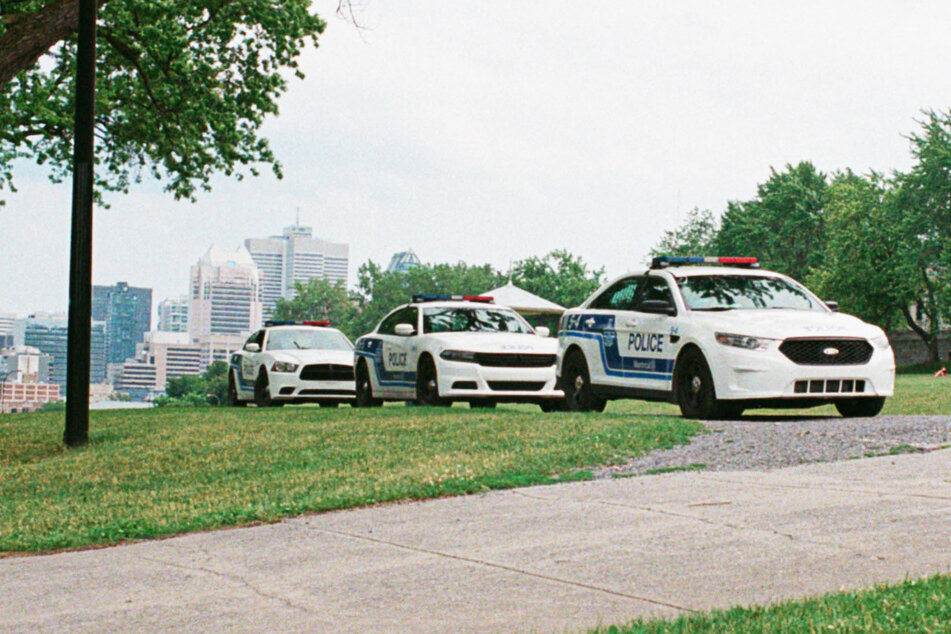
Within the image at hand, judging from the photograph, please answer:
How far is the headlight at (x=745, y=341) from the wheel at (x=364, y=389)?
7.95 metres

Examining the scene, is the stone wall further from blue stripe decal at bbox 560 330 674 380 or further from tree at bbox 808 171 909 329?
blue stripe decal at bbox 560 330 674 380

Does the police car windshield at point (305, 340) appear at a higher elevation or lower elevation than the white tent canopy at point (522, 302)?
lower

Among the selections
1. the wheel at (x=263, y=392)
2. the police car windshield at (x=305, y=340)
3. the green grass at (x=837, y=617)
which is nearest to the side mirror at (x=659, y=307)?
the green grass at (x=837, y=617)

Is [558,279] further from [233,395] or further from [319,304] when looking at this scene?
[233,395]

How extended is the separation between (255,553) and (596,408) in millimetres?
8870

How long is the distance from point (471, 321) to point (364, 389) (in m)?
2.53

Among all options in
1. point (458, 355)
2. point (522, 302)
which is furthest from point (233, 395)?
point (522, 302)

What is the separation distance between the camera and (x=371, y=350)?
19.6 metres

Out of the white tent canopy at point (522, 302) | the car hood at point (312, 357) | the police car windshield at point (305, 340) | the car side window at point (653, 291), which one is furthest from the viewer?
the white tent canopy at point (522, 302)

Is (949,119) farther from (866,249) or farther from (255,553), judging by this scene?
(255,553)

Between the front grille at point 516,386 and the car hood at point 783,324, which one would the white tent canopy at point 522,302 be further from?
the car hood at point 783,324

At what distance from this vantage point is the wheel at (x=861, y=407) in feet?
44.6

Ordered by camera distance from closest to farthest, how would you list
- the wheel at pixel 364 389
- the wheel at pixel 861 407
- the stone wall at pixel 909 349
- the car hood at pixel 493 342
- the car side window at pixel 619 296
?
the wheel at pixel 861 407
the car side window at pixel 619 296
the car hood at pixel 493 342
the wheel at pixel 364 389
the stone wall at pixel 909 349

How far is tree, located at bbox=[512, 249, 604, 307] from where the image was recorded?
10925 cm
